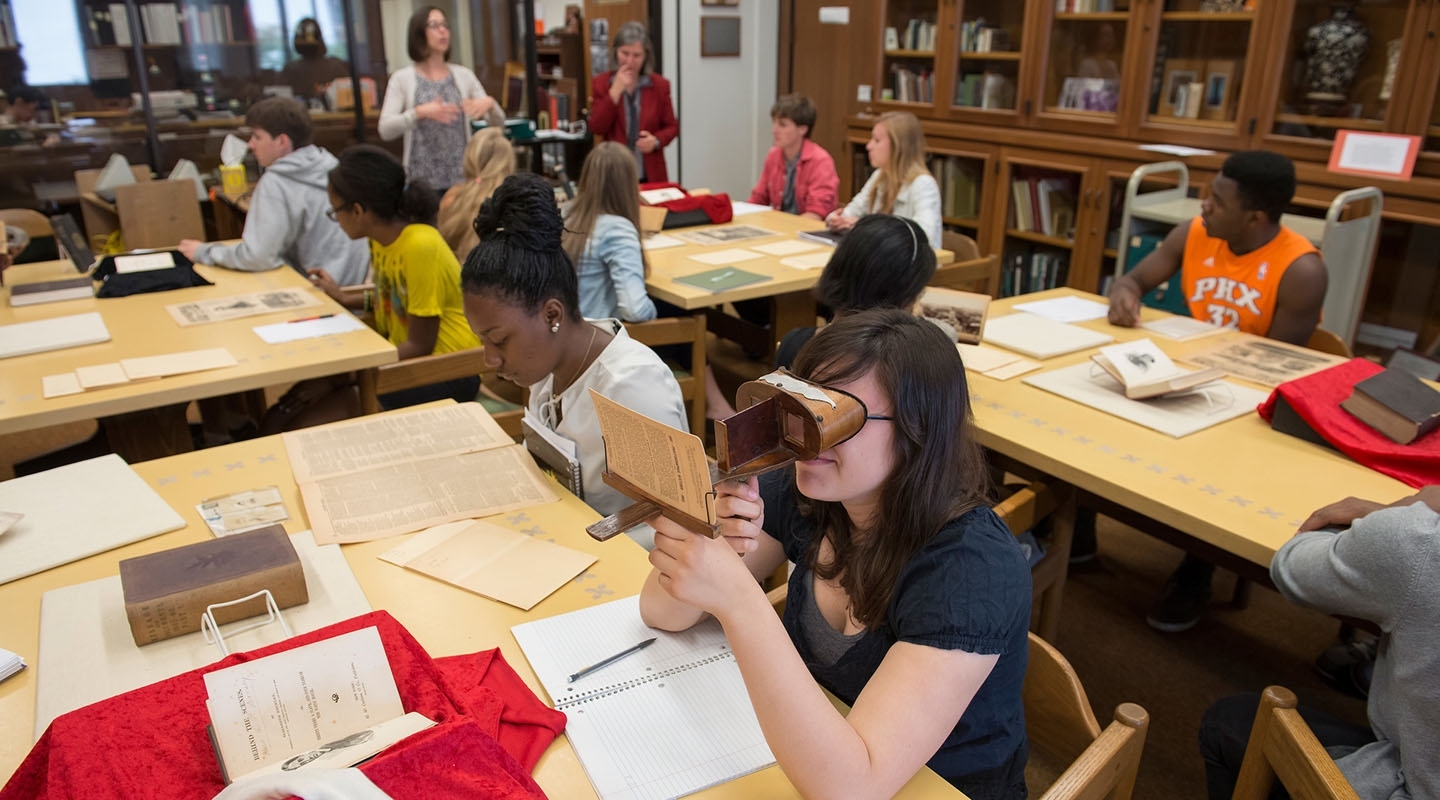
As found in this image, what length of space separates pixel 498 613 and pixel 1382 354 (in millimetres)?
3957

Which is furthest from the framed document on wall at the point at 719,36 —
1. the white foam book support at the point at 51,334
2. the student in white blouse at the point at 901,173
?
the white foam book support at the point at 51,334

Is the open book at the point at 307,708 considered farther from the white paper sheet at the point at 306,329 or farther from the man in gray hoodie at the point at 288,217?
the man in gray hoodie at the point at 288,217

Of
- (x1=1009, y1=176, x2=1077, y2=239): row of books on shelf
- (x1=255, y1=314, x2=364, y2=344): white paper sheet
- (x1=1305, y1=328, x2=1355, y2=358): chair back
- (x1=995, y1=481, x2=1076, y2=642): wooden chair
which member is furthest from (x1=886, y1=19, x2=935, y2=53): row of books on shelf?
(x1=995, y1=481, x2=1076, y2=642): wooden chair

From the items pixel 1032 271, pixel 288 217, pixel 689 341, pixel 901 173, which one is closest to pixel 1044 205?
pixel 1032 271

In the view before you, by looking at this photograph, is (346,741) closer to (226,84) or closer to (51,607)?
(51,607)

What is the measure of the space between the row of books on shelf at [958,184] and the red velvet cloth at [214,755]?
4594 mm

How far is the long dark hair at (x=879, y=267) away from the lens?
2.01 metres

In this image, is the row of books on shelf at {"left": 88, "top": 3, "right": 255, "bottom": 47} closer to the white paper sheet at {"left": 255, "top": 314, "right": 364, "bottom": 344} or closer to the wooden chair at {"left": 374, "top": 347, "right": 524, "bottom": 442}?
the white paper sheet at {"left": 255, "top": 314, "right": 364, "bottom": 344}

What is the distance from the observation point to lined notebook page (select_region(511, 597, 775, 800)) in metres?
1.01

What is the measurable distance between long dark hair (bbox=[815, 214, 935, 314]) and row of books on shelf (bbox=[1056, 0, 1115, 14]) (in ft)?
10.0

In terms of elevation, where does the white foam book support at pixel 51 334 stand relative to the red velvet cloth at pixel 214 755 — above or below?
below

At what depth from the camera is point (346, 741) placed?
3.03ft

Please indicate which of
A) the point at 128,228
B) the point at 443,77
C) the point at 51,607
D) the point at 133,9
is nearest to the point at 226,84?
the point at 133,9

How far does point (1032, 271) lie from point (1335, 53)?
1.70 metres
